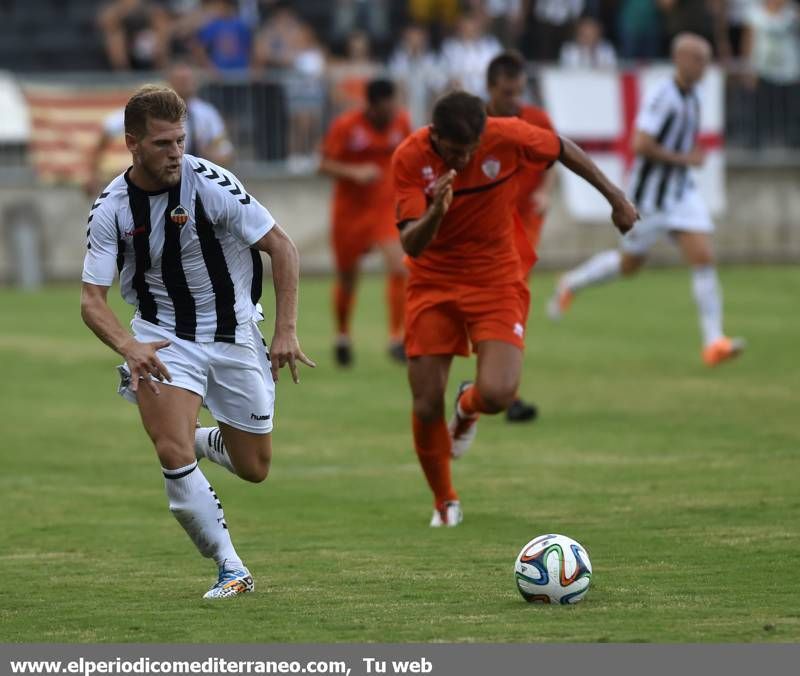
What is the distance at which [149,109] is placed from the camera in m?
6.92

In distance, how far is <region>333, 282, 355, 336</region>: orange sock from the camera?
15.8 meters

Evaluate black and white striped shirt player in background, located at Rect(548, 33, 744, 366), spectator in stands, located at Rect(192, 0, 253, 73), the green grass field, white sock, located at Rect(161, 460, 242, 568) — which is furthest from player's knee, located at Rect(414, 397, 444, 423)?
spectator in stands, located at Rect(192, 0, 253, 73)

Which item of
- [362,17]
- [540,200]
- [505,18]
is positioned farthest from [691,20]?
[540,200]

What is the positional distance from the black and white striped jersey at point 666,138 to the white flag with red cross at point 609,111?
705cm

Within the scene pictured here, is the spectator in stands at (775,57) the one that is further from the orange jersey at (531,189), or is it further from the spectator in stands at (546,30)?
the orange jersey at (531,189)

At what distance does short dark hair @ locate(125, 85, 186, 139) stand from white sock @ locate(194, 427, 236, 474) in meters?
1.54

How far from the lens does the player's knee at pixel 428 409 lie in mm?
8898

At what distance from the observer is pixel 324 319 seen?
768 inches

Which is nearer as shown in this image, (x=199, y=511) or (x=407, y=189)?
(x=199, y=511)

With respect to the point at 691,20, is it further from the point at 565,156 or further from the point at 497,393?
the point at 497,393

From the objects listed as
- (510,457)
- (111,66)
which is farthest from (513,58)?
(111,66)

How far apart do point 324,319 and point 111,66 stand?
6.47 meters

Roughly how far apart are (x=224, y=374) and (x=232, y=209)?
27.9 inches

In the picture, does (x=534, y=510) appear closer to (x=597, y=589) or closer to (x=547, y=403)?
(x=597, y=589)
